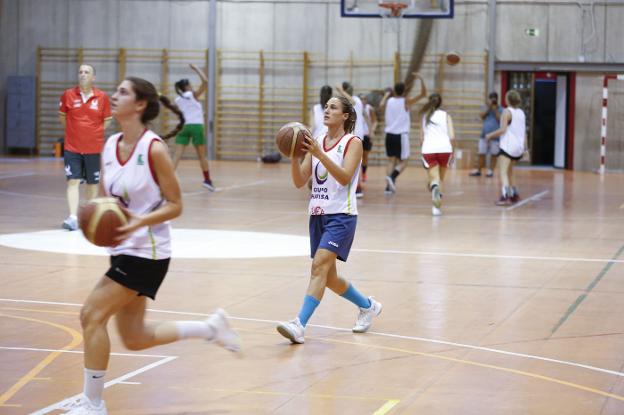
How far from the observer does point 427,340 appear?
7.05 meters

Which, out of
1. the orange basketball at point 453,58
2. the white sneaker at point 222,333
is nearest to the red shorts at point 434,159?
the white sneaker at point 222,333

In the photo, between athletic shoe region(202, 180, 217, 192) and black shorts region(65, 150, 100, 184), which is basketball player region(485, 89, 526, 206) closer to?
athletic shoe region(202, 180, 217, 192)

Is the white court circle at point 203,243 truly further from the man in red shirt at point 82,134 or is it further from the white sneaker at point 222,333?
the white sneaker at point 222,333

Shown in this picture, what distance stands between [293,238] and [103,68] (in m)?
18.1

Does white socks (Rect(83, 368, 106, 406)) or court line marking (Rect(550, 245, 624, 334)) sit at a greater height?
white socks (Rect(83, 368, 106, 406))

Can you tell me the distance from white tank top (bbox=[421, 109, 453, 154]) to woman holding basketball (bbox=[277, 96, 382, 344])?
826cm

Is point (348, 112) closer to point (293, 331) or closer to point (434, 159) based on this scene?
point (293, 331)

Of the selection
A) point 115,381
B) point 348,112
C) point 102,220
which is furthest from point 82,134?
point 102,220

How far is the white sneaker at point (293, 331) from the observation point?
679 cm

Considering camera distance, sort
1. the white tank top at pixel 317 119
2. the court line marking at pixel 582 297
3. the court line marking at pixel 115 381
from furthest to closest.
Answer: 1. the white tank top at pixel 317 119
2. the court line marking at pixel 582 297
3. the court line marking at pixel 115 381

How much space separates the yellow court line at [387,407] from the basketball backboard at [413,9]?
1943 cm

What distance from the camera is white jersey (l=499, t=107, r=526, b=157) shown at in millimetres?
17000

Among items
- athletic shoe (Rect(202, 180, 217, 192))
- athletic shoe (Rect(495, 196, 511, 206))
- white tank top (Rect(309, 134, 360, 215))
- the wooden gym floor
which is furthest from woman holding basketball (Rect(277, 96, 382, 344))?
athletic shoe (Rect(202, 180, 217, 192))

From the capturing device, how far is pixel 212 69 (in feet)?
95.2
